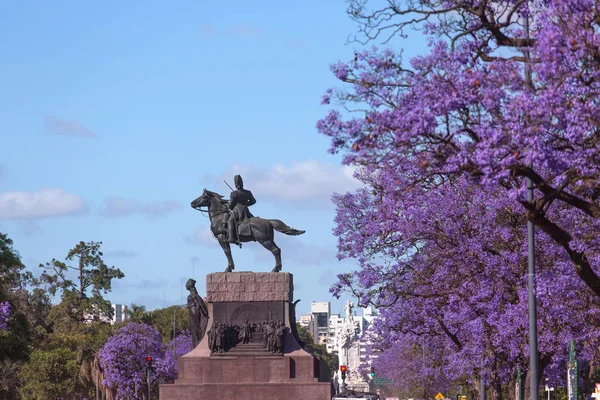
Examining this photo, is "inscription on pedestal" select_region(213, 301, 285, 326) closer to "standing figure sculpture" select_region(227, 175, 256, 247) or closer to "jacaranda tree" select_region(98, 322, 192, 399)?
"standing figure sculpture" select_region(227, 175, 256, 247)

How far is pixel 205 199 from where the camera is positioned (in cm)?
4081

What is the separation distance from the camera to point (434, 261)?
3744 cm

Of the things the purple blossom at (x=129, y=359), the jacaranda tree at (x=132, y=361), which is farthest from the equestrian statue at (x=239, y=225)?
the purple blossom at (x=129, y=359)

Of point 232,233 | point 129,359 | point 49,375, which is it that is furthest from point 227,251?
point 49,375

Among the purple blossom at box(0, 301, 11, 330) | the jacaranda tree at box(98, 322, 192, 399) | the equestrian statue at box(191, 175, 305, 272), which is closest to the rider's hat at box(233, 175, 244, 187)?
the equestrian statue at box(191, 175, 305, 272)

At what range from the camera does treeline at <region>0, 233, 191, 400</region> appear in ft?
246

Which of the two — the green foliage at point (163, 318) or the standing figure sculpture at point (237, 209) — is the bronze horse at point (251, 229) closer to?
the standing figure sculpture at point (237, 209)

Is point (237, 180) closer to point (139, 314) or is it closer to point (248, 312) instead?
point (248, 312)

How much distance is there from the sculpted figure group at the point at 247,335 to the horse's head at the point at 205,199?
432cm

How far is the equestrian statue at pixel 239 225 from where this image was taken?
40094mm

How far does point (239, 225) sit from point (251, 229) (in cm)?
42

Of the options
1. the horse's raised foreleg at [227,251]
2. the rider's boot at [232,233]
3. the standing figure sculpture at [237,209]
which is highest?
the standing figure sculpture at [237,209]

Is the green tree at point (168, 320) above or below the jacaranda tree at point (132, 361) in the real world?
above

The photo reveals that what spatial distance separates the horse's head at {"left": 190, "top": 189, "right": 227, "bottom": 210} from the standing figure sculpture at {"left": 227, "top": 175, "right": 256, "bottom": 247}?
52 centimetres
